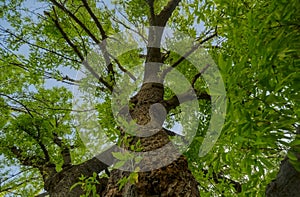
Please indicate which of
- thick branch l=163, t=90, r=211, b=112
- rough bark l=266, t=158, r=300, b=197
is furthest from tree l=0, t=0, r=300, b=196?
rough bark l=266, t=158, r=300, b=197

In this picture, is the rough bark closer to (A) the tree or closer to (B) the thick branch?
(A) the tree

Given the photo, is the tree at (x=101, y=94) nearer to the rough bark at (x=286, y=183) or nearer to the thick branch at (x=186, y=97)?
the thick branch at (x=186, y=97)

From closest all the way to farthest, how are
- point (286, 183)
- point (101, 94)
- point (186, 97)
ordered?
point (286, 183) < point (186, 97) < point (101, 94)

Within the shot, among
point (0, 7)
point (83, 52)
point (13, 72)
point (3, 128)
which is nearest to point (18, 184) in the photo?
point (3, 128)

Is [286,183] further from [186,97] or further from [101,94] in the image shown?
[101,94]

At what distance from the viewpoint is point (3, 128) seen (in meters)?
3.63

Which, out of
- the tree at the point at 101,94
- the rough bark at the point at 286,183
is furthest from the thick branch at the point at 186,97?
the rough bark at the point at 286,183

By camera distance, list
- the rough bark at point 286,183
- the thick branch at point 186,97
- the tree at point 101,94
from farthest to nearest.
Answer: the thick branch at point 186,97 < the tree at point 101,94 < the rough bark at point 286,183

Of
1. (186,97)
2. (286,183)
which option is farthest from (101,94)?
(286,183)

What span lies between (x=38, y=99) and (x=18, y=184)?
1.47 meters

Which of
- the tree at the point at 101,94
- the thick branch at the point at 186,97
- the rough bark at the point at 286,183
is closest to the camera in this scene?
the rough bark at the point at 286,183

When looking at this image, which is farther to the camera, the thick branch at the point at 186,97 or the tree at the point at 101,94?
the thick branch at the point at 186,97

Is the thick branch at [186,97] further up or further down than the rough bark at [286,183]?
further up

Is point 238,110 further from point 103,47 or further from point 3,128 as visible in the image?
point 3,128
